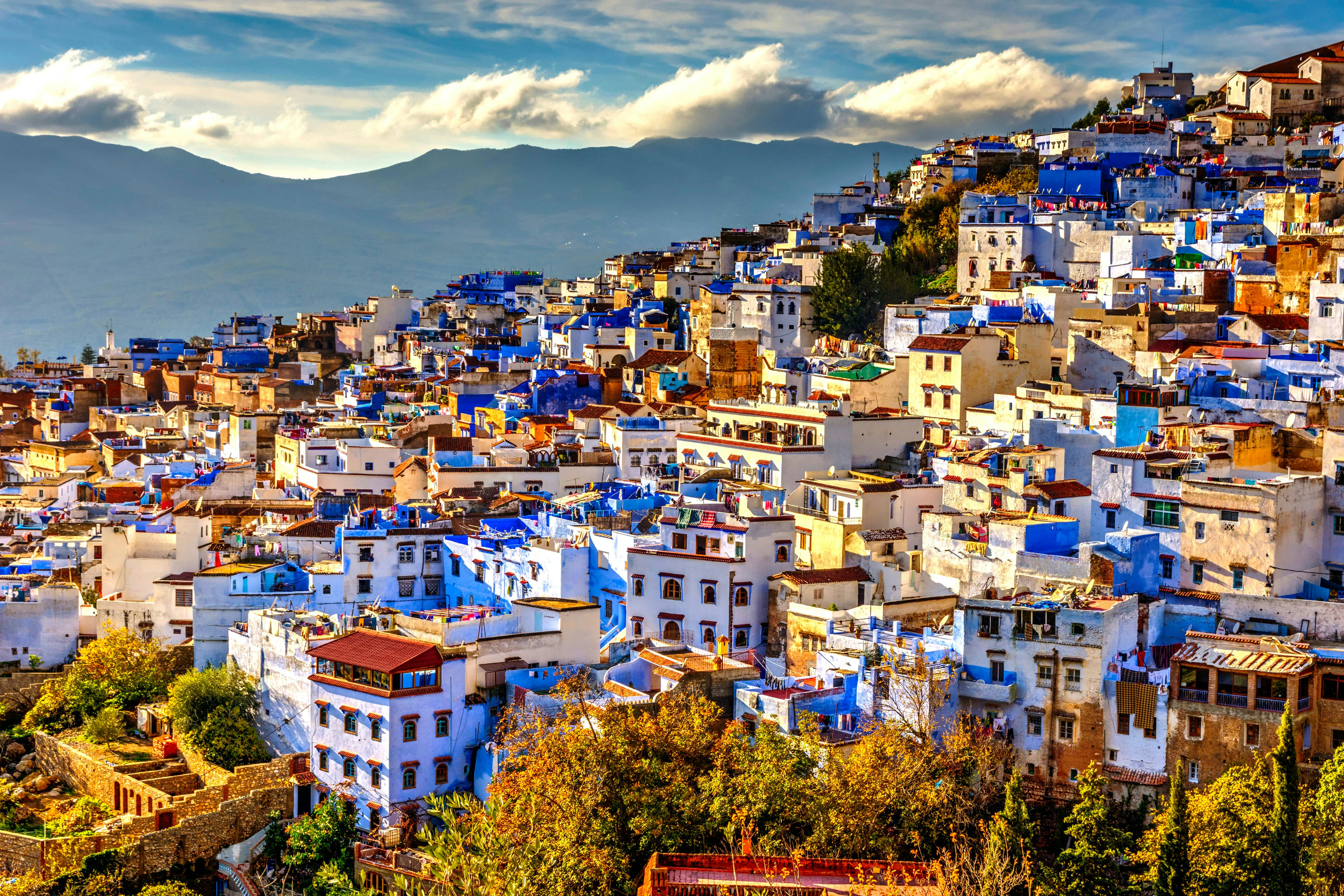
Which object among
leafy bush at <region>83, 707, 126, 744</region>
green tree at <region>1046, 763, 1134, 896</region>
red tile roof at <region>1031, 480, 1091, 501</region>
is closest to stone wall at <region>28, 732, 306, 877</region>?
leafy bush at <region>83, 707, 126, 744</region>

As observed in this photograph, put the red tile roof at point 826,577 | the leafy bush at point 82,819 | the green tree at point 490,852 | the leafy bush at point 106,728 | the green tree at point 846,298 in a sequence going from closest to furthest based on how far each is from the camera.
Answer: the green tree at point 490,852, the leafy bush at point 82,819, the red tile roof at point 826,577, the leafy bush at point 106,728, the green tree at point 846,298

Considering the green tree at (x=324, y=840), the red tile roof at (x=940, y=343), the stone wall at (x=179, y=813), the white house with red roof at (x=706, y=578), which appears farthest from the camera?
the red tile roof at (x=940, y=343)

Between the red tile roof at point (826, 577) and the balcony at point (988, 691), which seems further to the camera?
the red tile roof at point (826, 577)

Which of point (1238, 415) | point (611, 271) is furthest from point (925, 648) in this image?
point (611, 271)

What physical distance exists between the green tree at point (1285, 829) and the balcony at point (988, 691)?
4.88 m

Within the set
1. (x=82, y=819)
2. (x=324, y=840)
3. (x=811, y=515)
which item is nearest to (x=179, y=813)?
(x=82, y=819)

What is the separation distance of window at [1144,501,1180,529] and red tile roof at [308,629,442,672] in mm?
13747

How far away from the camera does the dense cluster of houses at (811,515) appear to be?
26219mm

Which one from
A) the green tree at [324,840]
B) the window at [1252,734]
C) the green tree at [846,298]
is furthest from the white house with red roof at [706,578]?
the green tree at [846,298]

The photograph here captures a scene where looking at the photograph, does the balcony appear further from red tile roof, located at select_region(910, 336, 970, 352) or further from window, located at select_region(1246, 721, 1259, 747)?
red tile roof, located at select_region(910, 336, 970, 352)

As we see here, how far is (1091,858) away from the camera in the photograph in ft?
73.2

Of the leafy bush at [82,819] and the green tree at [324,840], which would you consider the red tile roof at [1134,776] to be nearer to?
the green tree at [324,840]

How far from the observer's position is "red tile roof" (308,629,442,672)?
27469mm

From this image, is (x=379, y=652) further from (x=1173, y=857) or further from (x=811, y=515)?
(x=1173, y=857)
